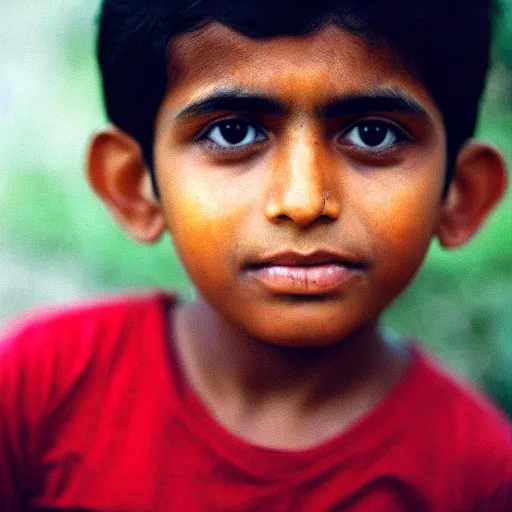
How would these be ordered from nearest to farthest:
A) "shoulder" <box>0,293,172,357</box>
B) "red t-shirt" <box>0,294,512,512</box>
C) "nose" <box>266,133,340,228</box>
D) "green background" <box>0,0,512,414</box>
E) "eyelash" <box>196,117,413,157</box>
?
"nose" <box>266,133,340,228</box> < "eyelash" <box>196,117,413,157</box> < "red t-shirt" <box>0,294,512,512</box> < "shoulder" <box>0,293,172,357</box> < "green background" <box>0,0,512,414</box>

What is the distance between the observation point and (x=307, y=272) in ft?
4.17

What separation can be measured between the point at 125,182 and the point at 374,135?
0.50 metres

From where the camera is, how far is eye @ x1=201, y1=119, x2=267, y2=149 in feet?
4.35

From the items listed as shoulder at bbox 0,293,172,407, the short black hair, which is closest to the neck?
shoulder at bbox 0,293,172,407

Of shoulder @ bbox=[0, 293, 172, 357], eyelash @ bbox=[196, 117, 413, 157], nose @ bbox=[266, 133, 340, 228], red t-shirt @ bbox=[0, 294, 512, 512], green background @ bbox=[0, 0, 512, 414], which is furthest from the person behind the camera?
green background @ bbox=[0, 0, 512, 414]

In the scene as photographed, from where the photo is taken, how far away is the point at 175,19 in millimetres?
1322

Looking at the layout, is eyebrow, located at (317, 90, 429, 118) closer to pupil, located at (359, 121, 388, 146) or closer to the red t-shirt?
pupil, located at (359, 121, 388, 146)

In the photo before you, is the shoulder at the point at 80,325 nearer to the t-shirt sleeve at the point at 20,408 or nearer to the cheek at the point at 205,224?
the t-shirt sleeve at the point at 20,408

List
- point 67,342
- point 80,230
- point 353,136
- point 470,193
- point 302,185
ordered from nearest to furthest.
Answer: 1. point 302,185
2. point 353,136
3. point 470,193
4. point 67,342
5. point 80,230

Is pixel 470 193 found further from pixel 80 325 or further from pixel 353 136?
pixel 80 325

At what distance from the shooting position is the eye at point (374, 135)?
4.35ft

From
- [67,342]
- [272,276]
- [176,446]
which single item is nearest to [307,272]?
[272,276]

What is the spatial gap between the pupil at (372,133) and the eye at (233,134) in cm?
15

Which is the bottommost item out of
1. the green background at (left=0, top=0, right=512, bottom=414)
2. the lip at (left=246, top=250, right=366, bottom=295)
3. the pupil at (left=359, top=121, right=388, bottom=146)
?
the green background at (left=0, top=0, right=512, bottom=414)
